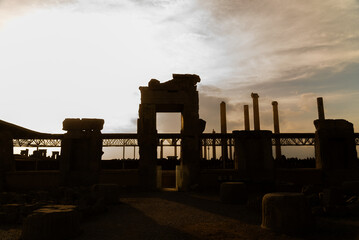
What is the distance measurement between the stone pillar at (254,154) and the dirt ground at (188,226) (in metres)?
5.78

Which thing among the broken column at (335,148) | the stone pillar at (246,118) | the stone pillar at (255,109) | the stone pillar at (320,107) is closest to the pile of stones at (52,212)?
the broken column at (335,148)

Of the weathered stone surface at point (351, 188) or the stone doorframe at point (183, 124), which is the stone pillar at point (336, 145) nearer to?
the weathered stone surface at point (351, 188)

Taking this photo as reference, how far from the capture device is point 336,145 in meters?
13.2

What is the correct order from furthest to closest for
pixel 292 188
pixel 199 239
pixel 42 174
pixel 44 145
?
pixel 44 145, pixel 42 174, pixel 292 188, pixel 199 239

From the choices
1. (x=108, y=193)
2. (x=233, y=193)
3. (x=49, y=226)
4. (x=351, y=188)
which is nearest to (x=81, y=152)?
(x=108, y=193)

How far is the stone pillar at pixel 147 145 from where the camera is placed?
12.3 meters

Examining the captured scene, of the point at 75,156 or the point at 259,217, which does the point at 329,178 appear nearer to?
the point at 259,217

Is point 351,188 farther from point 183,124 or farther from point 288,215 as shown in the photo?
point 183,124

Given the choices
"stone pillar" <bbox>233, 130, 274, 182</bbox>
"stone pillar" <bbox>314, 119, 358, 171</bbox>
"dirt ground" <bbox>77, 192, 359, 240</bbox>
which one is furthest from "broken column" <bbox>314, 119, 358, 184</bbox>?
"dirt ground" <bbox>77, 192, 359, 240</bbox>

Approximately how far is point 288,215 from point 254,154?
827 centimetres

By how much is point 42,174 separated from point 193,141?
7761 millimetres

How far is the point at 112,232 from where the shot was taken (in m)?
5.02

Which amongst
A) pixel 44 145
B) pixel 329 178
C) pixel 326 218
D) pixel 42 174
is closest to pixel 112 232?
pixel 326 218

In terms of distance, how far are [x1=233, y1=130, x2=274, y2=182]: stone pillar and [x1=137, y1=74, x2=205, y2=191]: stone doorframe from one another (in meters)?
2.05
